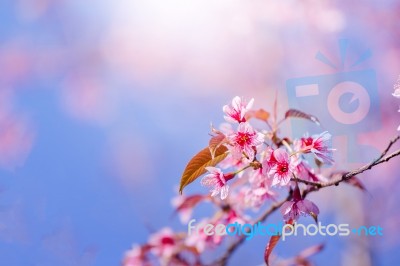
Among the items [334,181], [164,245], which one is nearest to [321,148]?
[334,181]

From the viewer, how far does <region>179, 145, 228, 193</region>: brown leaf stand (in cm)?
103

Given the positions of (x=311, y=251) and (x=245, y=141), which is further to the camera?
(x=311, y=251)

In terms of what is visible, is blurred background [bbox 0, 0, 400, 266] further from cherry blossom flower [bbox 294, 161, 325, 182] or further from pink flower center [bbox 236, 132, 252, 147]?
pink flower center [bbox 236, 132, 252, 147]

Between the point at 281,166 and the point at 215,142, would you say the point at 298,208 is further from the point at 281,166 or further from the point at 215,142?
the point at 215,142

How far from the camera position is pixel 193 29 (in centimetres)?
180

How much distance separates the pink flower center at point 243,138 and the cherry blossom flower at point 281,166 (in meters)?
0.06

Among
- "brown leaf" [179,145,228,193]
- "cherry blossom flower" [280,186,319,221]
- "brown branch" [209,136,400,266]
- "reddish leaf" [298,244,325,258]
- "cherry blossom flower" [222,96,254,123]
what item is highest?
"cherry blossom flower" [222,96,254,123]

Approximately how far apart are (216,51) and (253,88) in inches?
7.2

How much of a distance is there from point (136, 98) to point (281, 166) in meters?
0.92

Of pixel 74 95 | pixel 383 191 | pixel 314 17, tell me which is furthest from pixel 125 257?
pixel 314 17

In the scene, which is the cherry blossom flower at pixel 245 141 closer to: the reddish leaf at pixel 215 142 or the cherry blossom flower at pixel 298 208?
the reddish leaf at pixel 215 142

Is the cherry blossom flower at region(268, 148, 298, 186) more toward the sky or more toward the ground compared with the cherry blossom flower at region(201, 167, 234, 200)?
more toward the ground

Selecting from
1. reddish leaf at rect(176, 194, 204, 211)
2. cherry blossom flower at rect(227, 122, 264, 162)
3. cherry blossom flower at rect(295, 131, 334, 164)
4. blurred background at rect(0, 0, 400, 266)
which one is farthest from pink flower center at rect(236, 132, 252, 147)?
blurred background at rect(0, 0, 400, 266)

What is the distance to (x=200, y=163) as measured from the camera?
1041mm
